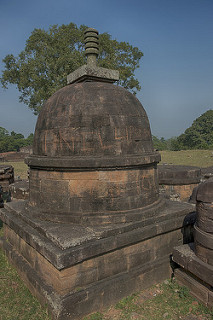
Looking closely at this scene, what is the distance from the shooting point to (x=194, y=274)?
409 centimetres

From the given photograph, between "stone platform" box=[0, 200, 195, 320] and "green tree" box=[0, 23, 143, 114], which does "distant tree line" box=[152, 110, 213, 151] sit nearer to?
"green tree" box=[0, 23, 143, 114]

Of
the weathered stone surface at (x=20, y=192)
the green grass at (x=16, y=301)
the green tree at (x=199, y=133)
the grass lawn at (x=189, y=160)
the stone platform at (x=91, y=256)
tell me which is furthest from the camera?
the green tree at (x=199, y=133)

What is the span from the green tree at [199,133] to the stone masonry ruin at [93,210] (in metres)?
44.3

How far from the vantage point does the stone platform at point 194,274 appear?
3789 mm

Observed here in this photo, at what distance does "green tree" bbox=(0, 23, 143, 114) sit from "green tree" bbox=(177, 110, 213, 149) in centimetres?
3235

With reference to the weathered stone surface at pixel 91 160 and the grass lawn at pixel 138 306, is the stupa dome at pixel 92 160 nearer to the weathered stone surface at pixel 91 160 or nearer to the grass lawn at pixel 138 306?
the weathered stone surface at pixel 91 160

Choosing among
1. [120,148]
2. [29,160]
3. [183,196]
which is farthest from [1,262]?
[183,196]

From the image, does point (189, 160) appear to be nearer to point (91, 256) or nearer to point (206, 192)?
point (206, 192)

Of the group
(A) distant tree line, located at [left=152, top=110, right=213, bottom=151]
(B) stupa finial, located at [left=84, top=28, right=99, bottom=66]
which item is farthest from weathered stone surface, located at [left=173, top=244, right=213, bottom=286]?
(A) distant tree line, located at [left=152, top=110, right=213, bottom=151]

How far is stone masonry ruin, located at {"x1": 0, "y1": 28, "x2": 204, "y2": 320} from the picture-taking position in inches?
147

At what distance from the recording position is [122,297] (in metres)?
4.05

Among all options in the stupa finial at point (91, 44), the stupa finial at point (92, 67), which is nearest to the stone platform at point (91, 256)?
the stupa finial at point (92, 67)

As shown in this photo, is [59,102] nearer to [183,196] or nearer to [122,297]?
[122,297]

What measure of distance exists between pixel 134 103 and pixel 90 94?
3.58 ft
